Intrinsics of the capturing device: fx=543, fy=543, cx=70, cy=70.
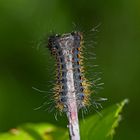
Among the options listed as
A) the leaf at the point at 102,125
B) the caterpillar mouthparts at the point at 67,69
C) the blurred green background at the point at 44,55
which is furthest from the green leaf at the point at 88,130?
the blurred green background at the point at 44,55

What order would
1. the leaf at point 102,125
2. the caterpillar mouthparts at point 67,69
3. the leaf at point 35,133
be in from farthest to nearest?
the leaf at point 35,133, the leaf at point 102,125, the caterpillar mouthparts at point 67,69

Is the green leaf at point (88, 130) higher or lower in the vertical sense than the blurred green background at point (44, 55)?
lower

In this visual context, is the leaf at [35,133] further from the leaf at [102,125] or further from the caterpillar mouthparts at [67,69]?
the caterpillar mouthparts at [67,69]

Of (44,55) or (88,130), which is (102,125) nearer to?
(88,130)

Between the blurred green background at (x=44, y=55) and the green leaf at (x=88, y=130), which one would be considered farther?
the blurred green background at (x=44, y=55)

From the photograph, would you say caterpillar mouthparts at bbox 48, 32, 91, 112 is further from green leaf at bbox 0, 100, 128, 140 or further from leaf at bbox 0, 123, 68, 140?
leaf at bbox 0, 123, 68, 140

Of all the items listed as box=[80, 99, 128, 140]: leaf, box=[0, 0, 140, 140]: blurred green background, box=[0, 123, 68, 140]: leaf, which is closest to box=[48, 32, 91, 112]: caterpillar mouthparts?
box=[80, 99, 128, 140]: leaf

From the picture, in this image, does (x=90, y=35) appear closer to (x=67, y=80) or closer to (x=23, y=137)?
(x=67, y=80)

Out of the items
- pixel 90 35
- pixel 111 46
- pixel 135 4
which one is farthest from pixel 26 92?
pixel 90 35
